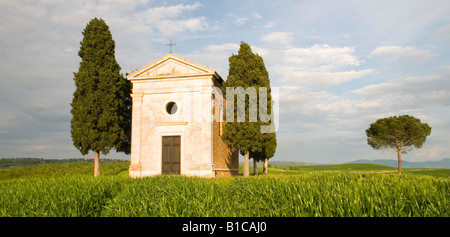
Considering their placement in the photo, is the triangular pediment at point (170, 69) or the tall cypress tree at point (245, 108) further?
the triangular pediment at point (170, 69)

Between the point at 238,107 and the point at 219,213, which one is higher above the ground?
the point at 238,107

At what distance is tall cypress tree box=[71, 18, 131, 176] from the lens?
19406 mm

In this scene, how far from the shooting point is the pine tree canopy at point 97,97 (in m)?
19.4

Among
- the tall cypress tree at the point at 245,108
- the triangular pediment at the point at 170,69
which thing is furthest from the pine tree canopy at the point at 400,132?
the triangular pediment at the point at 170,69

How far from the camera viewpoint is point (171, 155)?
18984 mm

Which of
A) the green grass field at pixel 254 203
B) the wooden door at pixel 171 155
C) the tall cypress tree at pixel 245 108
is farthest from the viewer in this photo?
the wooden door at pixel 171 155

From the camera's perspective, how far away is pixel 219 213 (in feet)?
19.1

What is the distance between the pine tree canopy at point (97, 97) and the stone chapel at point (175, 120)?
156 centimetres

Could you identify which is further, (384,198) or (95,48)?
(95,48)

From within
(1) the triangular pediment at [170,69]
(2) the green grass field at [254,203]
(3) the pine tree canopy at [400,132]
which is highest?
(1) the triangular pediment at [170,69]

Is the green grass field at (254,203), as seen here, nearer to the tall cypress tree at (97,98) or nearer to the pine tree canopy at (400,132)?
the tall cypress tree at (97,98)
